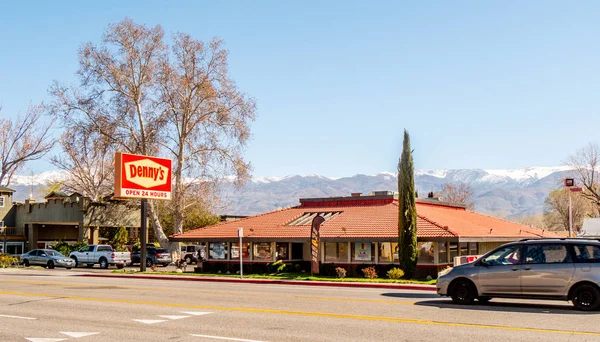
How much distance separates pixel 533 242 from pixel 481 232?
64.2 feet

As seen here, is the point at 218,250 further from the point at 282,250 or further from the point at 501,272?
the point at 501,272

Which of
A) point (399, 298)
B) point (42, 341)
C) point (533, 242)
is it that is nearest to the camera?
point (42, 341)

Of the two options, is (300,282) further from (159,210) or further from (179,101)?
(159,210)

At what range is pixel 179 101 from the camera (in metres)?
55.4

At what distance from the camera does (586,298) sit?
55.2 feet

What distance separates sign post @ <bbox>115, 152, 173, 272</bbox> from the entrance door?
24748mm

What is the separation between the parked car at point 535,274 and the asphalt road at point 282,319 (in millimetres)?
444

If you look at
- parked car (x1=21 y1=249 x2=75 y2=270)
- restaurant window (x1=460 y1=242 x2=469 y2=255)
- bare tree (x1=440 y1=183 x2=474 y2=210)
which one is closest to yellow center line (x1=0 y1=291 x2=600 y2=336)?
restaurant window (x1=460 y1=242 x2=469 y2=255)

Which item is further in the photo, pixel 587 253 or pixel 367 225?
pixel 367 225

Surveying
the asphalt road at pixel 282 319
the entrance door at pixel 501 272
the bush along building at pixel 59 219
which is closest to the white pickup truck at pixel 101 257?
the bush along building at pixel 59 219

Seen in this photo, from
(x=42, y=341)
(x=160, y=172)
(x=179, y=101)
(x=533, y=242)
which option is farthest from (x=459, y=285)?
(x=179, y=101)

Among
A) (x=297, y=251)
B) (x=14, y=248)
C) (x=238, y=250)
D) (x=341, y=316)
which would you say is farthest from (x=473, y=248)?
(x=14, y=248)

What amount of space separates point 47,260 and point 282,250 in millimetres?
20399

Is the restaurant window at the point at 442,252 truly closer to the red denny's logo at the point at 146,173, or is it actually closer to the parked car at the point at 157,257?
the red denny's logo at the point at 146,173
